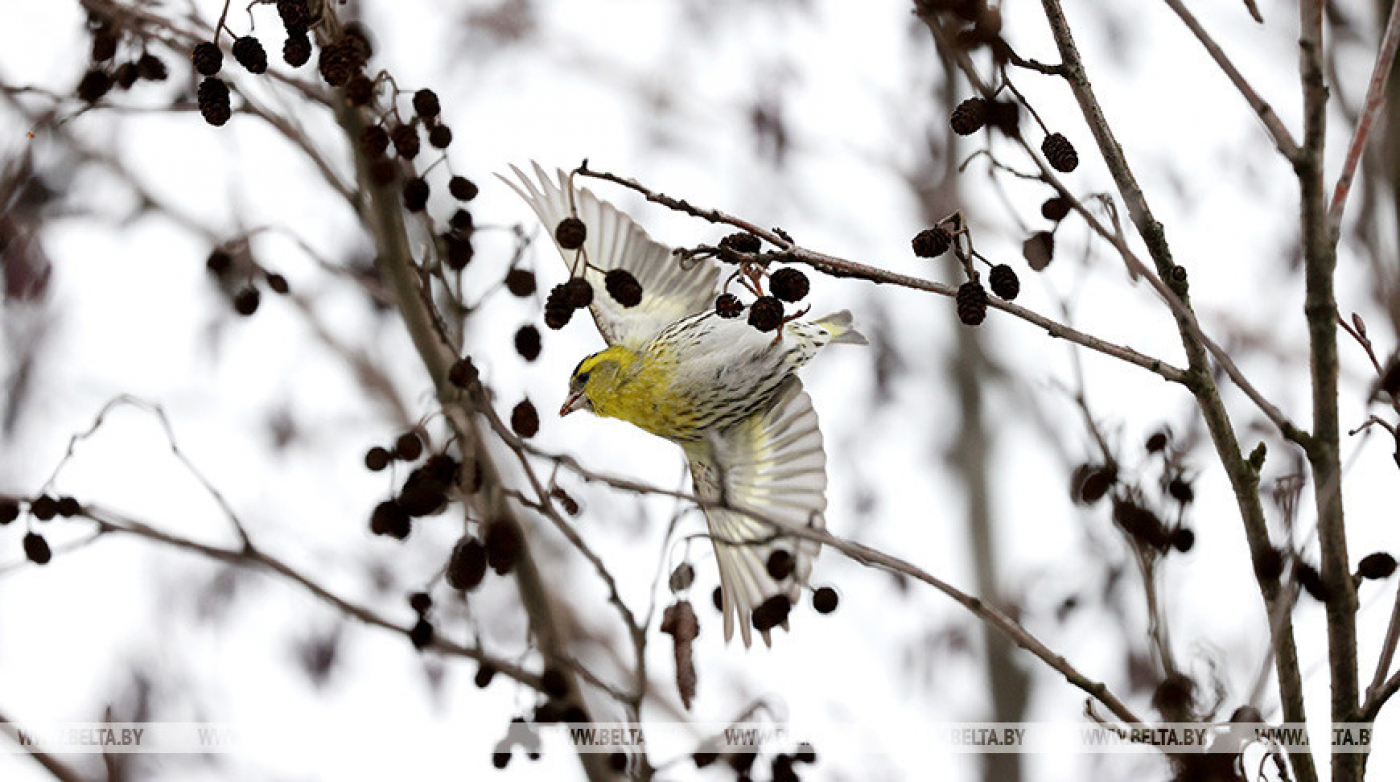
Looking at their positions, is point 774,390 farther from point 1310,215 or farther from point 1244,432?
point 1310,215

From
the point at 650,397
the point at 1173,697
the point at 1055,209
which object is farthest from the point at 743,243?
the point at 650,397

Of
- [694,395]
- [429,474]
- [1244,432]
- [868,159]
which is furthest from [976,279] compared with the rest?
[868,159]

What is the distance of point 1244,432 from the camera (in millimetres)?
2818

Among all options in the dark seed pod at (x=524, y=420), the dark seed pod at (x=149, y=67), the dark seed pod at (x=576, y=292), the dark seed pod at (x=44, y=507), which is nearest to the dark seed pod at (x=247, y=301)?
the dark seed pod at (x=149, y=67)

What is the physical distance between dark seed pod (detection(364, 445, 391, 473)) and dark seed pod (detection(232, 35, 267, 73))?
0.73 m

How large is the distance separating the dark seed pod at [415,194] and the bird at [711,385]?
92 cm

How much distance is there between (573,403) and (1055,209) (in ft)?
6.31

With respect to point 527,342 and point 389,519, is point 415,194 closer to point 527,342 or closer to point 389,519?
point 527,342

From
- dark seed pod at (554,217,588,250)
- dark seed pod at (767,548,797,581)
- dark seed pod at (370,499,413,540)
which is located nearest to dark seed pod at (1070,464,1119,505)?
dark seed pod at (767,548,797,581)

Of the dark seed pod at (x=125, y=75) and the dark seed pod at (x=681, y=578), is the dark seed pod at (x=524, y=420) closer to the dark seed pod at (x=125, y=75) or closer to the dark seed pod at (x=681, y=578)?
the dark seed pod at (x=681, y=578)

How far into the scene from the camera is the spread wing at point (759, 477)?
370 centimetres

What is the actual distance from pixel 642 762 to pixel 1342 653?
1.14 metres

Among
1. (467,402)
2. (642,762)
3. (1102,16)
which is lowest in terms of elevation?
(642,762)

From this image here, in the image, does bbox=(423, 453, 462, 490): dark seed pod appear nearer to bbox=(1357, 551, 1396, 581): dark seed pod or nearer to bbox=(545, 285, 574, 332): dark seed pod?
bbox=(545, 285, 574, 332): dark seed pod
